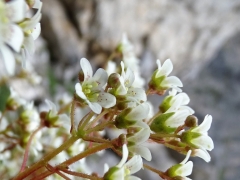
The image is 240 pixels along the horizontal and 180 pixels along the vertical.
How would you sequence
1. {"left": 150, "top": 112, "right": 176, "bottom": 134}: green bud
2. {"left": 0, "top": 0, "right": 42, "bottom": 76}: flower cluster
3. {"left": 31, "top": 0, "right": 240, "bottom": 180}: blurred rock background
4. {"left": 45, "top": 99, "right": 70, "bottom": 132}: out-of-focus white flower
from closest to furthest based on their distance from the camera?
1. {"left": 0, "top": 0, "right": 42, "bottom": 76}: flower cluster
2. {"left": 150, "top": 112, "right": 176, "bottom": 134}: green bud
3. {"left": 45, "top": 99, "right": 70, "bottom": 132}: out-of-focus white flower
4. {"left": 31, "top": 0, "right": 240, "bottom": 180}: blurred rock background

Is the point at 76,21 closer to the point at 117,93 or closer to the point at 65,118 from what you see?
the point at 65,118

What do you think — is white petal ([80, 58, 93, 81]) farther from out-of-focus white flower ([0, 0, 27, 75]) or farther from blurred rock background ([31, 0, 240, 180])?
blurred rock background ([31, 0, 240, 180])

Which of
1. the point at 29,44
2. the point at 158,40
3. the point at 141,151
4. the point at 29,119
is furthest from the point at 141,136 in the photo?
the point at 158,40

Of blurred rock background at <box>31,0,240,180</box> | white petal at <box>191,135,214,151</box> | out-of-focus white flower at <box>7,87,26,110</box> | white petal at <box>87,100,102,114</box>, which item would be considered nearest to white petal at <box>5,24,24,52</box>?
white petal at <box>87,100,102,114</box>

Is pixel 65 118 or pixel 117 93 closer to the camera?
pixel 117 93

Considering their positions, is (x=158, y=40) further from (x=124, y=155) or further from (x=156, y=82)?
(x=124, y=155)

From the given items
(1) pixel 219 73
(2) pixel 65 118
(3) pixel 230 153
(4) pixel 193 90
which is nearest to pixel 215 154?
(3) pixel 230 153

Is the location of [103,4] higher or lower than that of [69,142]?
lower
